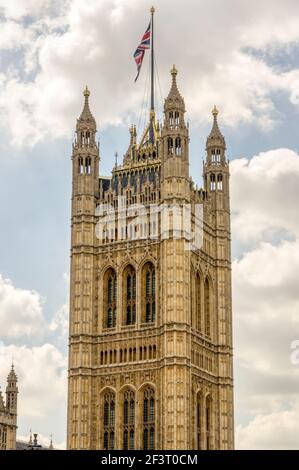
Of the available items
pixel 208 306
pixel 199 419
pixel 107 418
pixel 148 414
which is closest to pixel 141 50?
pixel 208 306

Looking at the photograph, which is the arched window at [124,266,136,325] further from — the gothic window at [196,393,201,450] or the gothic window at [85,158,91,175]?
the gothic window at [85,158,91,175]

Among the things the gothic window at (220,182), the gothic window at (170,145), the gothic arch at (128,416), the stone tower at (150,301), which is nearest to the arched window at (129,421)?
the gothic arch at (128,416)

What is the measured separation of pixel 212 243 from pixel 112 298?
11579 millimetres

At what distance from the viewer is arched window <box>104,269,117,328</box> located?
108688mm

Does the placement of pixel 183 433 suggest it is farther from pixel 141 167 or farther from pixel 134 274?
pixel 141 167

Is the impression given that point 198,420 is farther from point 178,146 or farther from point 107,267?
point 178,146

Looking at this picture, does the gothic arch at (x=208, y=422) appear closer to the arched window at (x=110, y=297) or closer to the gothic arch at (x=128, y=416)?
the gothic arch at (x=128, y=416)

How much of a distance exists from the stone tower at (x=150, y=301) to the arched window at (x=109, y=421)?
0.10 metres

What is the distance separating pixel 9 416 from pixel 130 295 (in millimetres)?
15808

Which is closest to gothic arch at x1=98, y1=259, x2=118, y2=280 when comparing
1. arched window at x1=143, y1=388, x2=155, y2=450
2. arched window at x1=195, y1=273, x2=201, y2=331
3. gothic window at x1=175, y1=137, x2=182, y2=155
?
arched window at x1=195, y1=273, x2=201, y2=331

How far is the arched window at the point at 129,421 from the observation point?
104100mm

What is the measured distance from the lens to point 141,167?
11256 centimetres

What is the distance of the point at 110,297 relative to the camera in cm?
10944
